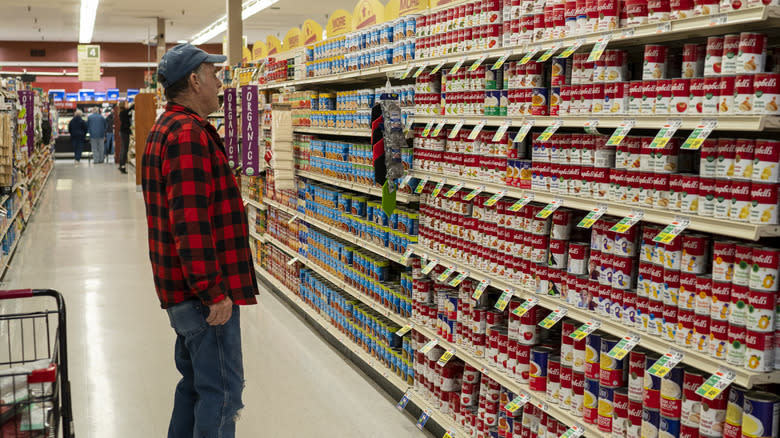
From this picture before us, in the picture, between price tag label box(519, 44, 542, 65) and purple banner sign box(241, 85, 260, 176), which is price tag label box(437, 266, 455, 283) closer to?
price tag label box(519, 44, 542, 65)

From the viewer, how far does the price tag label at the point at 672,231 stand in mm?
2279

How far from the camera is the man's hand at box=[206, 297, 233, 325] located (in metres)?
2.71

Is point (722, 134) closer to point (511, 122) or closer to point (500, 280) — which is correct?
point (511, 122)

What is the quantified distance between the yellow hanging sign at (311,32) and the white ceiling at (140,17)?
856 centimetres

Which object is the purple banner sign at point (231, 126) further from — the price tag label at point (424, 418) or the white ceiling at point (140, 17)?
the white ceiling at point (140, 17)

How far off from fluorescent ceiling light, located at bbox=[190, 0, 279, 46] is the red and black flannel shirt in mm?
10578

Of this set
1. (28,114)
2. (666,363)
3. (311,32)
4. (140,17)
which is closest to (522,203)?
(666,363)

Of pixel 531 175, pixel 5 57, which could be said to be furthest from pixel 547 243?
pixel 5 57

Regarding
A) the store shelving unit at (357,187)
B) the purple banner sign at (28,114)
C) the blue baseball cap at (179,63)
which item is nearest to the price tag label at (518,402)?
the store shelving unit at (357,187)

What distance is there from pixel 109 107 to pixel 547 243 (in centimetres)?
2774

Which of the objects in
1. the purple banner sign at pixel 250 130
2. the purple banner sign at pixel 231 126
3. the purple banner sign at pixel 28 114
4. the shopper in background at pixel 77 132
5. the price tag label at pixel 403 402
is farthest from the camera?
the shopper in background at pixel 77 132

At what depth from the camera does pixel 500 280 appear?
3314 mm

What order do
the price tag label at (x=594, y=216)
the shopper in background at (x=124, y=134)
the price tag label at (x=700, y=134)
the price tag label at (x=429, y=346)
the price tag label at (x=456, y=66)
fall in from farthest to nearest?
the shopper in background at (x=124, y=134), the price tag label at (x=429, y=346), the price tag label at (x=456, y=66), the price tag label at (x=594, y=216), the price tag label at (x=700, y=134)

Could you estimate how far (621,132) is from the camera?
8.11 feet
